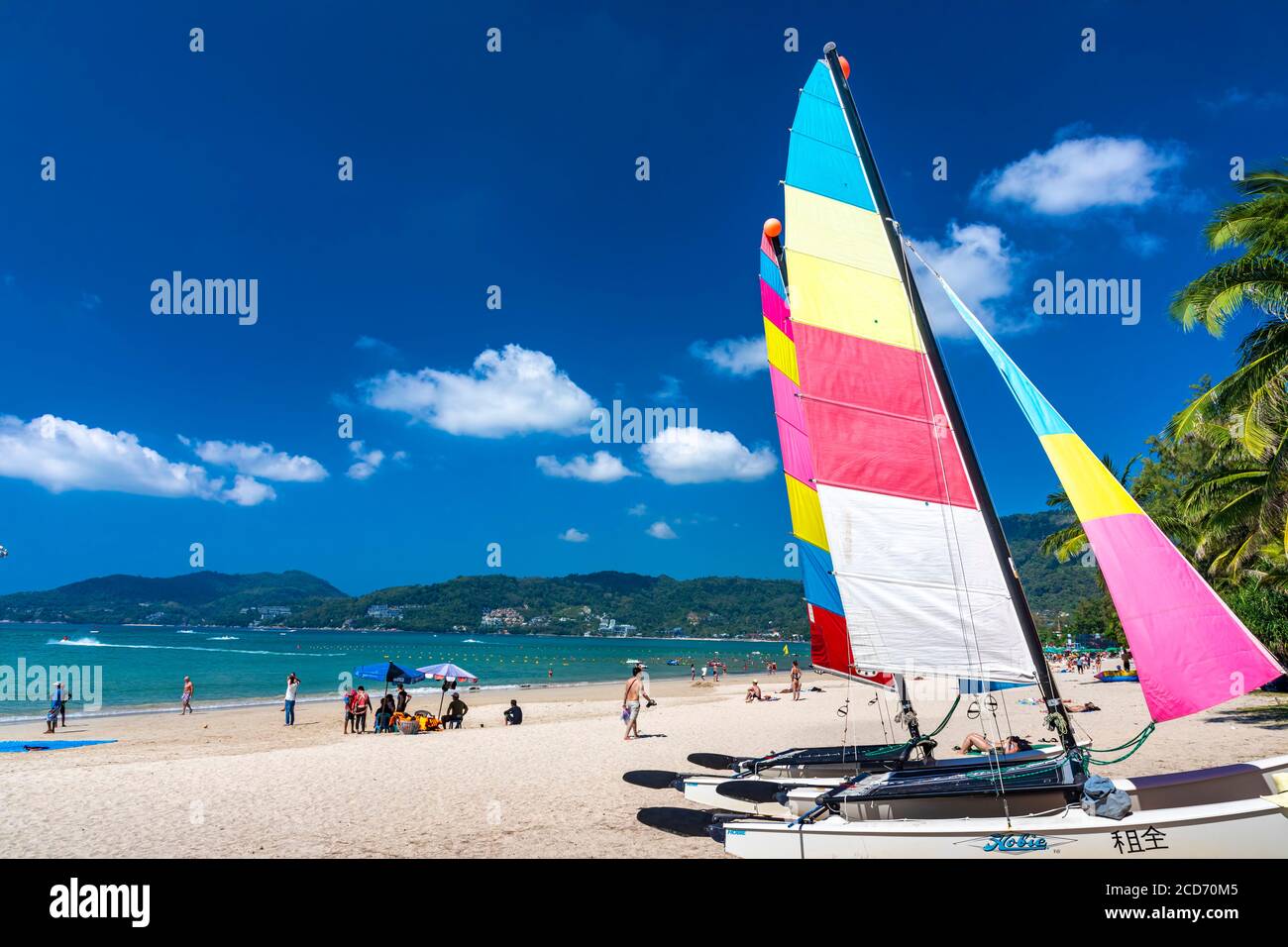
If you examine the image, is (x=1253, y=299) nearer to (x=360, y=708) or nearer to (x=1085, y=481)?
(x=1085, y=481)

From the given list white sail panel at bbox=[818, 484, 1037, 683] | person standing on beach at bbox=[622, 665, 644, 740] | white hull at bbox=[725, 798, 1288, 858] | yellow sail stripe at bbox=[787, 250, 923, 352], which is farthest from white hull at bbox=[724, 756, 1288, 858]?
person standing on beach at bbox=[622, 665, 644, 740]

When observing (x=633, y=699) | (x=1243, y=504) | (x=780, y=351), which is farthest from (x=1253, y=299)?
(x=633, y=699)

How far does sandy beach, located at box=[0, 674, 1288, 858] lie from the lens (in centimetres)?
812

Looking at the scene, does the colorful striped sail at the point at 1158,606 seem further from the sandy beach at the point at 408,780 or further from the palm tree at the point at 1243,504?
the palm tree at the point at 1243,504

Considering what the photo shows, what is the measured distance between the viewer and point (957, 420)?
7531 mm

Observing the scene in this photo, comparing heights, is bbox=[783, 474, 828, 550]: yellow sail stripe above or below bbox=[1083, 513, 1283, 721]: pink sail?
above

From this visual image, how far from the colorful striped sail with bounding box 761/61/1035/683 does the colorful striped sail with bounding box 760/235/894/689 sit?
3510 millimetres

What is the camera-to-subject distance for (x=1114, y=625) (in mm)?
47812

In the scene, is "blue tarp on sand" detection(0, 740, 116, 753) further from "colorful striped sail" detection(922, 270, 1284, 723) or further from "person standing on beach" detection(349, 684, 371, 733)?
"colorful striped sail" detection(922, 270, 1284, 723)
